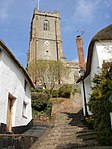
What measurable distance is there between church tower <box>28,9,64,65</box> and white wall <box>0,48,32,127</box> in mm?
38455

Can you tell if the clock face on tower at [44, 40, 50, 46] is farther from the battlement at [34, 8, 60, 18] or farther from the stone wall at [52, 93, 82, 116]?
the stone wall at [52, 93, 82, 116]

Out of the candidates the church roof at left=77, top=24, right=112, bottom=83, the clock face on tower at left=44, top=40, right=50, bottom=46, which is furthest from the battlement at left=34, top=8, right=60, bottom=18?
the church roof at left=77, top=24, right=112, bottom=83

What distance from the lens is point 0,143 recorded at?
8406 mm

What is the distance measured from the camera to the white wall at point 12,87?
1166cm

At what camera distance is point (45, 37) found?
193 feet

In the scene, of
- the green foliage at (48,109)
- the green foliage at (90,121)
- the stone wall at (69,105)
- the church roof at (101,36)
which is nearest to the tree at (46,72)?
the stone wall at (69,105)

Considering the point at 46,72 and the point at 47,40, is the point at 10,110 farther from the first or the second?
the point at 47,40

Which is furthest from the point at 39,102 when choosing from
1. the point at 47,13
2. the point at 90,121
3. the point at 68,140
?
the point at 47,13

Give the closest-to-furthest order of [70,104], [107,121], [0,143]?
[0,143] < [107,121] < [70,104]

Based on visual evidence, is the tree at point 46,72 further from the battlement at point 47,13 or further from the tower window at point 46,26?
the battlement at point 47,13

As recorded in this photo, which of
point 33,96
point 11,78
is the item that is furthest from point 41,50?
point 11,78

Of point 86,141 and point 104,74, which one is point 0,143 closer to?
point 86,141

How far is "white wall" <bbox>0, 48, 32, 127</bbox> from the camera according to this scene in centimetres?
1166

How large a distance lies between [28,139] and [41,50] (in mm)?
47199
